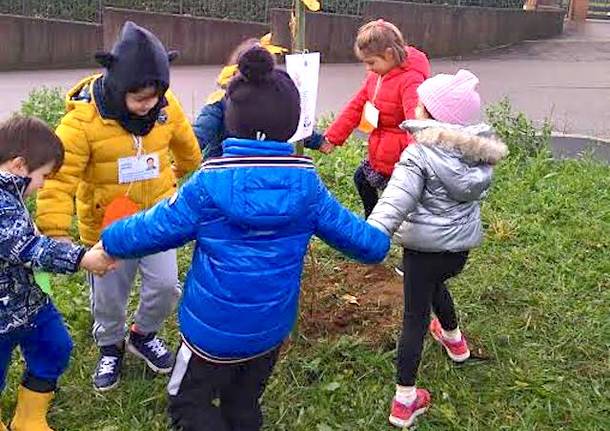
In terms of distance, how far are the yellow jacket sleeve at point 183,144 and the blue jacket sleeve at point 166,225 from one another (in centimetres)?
86

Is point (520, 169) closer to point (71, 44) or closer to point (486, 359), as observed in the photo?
point (486, 359)

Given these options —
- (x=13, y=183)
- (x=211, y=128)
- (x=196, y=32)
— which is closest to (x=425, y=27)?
(x=196, y=32)

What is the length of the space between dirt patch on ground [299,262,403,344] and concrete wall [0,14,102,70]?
10452mm

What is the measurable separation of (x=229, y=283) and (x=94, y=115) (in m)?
0.92

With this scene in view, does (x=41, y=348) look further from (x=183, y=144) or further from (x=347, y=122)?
(x=347, y=122)

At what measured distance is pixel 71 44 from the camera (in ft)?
45.8

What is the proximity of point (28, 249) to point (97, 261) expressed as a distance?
208mm

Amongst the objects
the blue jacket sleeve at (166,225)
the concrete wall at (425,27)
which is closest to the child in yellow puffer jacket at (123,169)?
the blue jacket sleeve at (166,225)

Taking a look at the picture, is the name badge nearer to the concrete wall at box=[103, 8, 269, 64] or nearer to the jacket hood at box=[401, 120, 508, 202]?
the jacket hood at box=[401, 120, 508, 202]

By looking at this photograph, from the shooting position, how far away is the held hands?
242cm

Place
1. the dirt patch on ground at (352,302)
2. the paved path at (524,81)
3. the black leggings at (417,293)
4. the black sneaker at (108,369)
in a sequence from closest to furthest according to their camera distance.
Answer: the black leggings at (417,293) < the black sneaker at (108,369) < the dirt patch on ground at (352,302) < the paved path at (524,81)

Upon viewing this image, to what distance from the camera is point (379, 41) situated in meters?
3.77

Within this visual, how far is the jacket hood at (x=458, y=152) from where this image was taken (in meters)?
2.69

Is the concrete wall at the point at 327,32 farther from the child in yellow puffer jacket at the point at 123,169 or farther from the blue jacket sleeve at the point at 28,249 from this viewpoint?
the blue jacket sleeve at the point at 28,249
